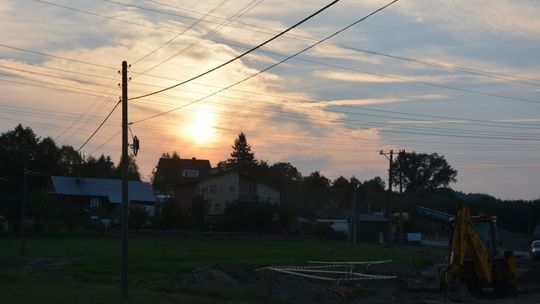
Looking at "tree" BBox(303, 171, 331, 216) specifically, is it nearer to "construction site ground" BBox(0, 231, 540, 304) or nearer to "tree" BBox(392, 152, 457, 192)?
"tree" BBox(392, 152, 457, 192)

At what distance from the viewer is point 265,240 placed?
285ft

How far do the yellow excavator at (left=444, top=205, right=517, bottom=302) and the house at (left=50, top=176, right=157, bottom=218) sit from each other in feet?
276

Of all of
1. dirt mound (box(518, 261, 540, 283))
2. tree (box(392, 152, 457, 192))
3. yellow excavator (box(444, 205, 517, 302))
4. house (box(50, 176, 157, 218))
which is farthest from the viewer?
tree (box(392, 152, 457, 192))

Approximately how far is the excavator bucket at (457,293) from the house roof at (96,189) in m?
88.1

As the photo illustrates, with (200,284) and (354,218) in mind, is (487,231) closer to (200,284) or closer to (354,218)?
(200,284)

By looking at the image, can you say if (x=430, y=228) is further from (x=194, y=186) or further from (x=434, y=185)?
(x=434, y=185)

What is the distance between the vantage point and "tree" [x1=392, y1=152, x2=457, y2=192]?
7382 inches

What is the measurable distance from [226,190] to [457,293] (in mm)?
89819

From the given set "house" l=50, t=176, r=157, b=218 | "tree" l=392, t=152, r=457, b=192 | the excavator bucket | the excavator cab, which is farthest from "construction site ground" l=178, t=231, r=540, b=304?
"tree" l=392, t=152, r=457, b=192

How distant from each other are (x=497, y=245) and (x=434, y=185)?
164m

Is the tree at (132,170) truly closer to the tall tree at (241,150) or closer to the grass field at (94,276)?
the tall tree at (241,150)

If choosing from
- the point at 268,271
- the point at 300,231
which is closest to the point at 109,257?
the point at 268,271

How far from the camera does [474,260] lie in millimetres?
27781

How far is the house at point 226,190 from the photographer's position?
113812 mm
